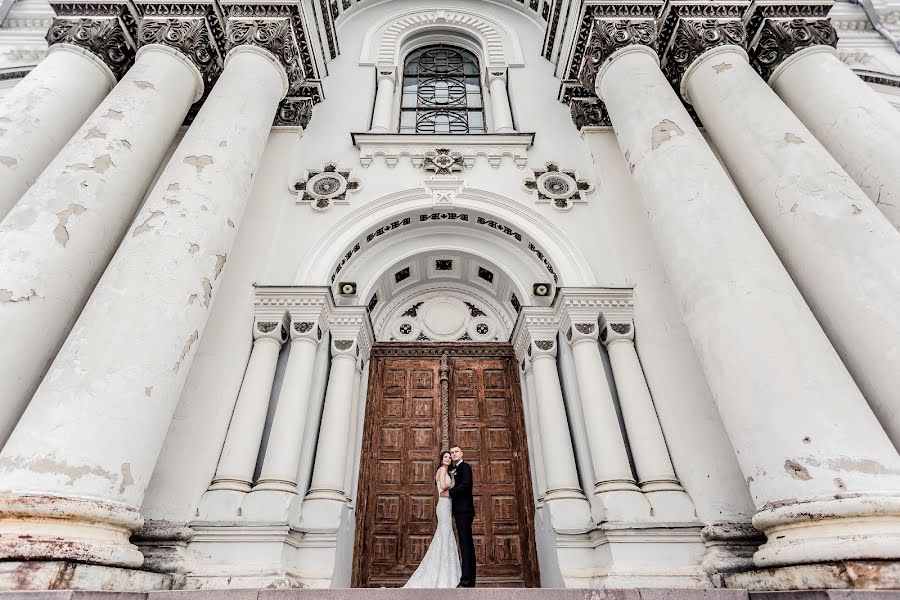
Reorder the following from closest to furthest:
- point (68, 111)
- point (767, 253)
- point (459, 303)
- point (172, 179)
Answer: point (767, 253)
point (172, 179)
point (68, 111)
point (459, 303)

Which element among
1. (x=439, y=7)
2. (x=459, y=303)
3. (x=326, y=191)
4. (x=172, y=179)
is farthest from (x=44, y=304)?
(x=439, y=7)

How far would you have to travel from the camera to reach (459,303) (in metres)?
7.92

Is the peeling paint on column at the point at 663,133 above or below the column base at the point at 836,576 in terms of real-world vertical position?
above

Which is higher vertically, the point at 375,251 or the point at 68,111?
the point at 68,111

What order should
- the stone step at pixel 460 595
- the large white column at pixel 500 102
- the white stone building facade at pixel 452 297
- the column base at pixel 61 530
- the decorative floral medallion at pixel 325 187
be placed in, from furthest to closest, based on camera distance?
the large white column at pixel 500 102, the decorative floral medallion at pixel 325 187, the white stone building facade at pixel 452 297, the stone step at pixel 460 595, the column base at pixel 61 530

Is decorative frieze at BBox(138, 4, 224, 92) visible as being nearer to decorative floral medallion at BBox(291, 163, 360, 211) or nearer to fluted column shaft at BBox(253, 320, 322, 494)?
decorative floral medallion at BBox(291, 163, 360, 211)

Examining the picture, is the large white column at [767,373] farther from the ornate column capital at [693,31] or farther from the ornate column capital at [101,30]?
the ornate column capital at [101,30]

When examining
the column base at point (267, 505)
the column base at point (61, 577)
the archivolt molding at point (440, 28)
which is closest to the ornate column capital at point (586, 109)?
the archivolt molding at point (440, 28)

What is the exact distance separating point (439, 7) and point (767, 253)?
9569 mm

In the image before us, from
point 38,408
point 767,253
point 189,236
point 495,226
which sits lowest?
point 38,408

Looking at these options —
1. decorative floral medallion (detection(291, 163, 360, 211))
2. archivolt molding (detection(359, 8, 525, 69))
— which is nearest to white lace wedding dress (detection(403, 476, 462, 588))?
decorative floral medallion (detection(291, 163, 360, 211))

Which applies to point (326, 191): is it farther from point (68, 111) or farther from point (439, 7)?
point (439, 7)

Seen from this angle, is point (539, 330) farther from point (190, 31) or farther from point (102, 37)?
point (102, 37)

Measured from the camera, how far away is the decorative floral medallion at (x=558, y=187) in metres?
7.27
